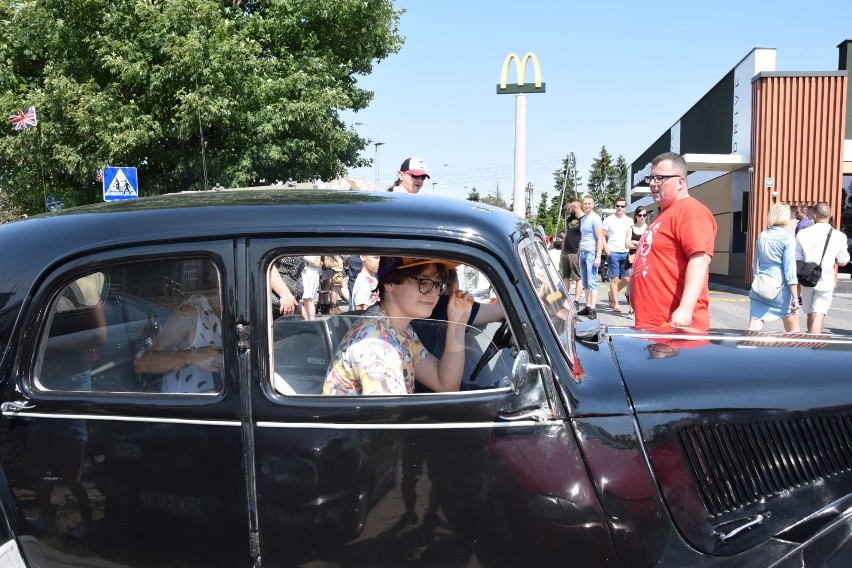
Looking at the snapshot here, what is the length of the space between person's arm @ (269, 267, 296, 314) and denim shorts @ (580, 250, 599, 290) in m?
9.09

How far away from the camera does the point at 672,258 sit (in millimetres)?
4023

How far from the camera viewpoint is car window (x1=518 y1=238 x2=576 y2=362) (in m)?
2.04

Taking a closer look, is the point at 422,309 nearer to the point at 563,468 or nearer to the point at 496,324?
the point at 496,324

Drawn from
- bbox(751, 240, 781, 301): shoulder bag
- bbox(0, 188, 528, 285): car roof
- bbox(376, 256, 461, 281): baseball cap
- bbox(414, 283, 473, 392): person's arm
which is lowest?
bbox(751, 240, 781, 301): shoulder bag

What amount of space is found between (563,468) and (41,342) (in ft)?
4.99

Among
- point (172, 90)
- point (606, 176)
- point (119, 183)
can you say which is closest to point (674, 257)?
point (119, 183)

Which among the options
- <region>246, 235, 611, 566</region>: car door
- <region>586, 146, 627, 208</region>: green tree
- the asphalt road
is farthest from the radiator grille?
<region>586, 146, 627, 208</region>: green tree

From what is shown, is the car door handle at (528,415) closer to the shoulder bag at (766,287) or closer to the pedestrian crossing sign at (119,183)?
the shoulder bag at (766,287)

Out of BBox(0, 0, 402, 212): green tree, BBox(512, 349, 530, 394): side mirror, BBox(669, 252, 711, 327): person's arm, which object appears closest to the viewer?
BBox(512, 349, 530, 394): side mirror

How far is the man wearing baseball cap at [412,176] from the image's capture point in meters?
6.32

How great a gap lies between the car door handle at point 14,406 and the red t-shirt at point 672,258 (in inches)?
124

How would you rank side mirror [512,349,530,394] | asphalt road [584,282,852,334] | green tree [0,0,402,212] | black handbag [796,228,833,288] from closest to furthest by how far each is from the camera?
side mirror [512,349,530,394], black handbag [796,228,833,288], asphalt road [584,282,852,334], green tree [0,0,402,212]

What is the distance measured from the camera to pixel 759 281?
6418mm

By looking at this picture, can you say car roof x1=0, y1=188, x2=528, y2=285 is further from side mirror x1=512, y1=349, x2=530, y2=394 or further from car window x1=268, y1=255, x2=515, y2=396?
side mirror x1=512, y1=349, x2=530, y2=394
